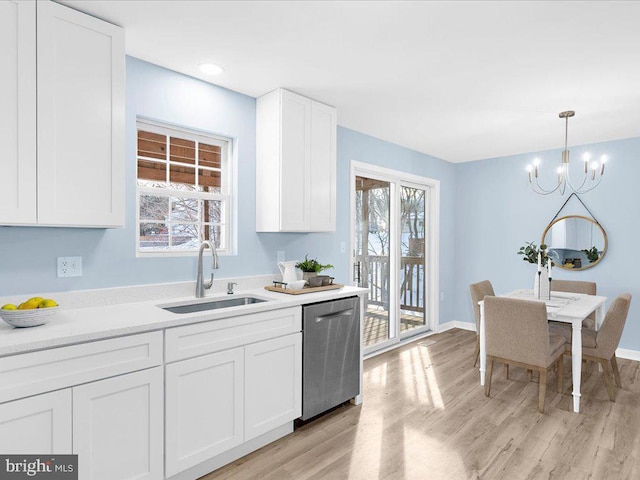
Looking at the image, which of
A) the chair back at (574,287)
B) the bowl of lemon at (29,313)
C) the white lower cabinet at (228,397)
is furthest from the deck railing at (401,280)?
the bowl of lemon at (29,313)

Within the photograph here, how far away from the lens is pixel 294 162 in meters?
2.98

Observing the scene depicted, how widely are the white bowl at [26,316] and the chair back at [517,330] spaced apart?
2.90 m

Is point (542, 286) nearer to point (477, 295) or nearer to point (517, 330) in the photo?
point (477, 295)

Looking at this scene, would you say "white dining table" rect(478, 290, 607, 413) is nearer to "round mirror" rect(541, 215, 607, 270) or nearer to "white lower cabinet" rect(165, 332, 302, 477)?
"round mirror" rect(541, 215, 607, 270)

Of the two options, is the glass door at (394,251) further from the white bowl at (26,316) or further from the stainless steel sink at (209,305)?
the white bowl at (26,316)

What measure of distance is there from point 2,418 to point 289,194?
205 centimetres

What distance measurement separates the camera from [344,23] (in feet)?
6.70

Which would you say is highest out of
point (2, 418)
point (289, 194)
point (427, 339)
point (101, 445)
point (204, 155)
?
point (204, 155)

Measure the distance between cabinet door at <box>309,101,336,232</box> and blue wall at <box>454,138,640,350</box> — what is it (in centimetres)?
296

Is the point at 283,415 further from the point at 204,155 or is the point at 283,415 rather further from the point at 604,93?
the point at 604,93

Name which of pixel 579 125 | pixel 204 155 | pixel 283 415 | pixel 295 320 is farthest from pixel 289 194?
pixel 579 125

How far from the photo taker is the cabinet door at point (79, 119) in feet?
6.08

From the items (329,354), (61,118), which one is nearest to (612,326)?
(329,354)

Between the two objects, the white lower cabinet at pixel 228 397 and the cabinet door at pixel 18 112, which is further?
the white lower cabinet at pixel 228 397
